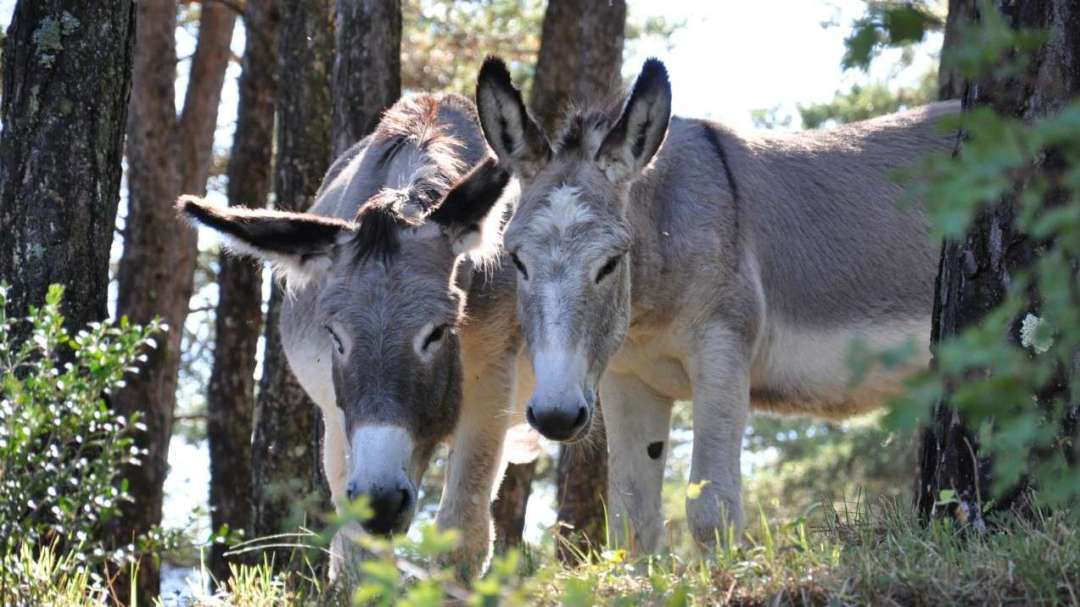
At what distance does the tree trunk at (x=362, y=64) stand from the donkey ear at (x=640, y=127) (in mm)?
3956

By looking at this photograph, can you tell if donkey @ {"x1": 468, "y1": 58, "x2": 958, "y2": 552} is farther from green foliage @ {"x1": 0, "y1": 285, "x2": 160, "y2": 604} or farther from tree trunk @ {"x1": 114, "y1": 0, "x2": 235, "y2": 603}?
tree trunk @ {"x1": 114, "y1": 0, "x2": 235, "y2": 603}

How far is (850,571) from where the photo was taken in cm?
462

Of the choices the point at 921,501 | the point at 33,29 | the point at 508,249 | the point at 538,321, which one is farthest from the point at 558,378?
the point at 33,29

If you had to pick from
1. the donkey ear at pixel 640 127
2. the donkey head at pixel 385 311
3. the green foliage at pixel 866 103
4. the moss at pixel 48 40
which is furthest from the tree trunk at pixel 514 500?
the green foliage at pixel 866 103

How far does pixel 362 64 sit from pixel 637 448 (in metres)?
4.10

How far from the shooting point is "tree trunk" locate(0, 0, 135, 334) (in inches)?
273

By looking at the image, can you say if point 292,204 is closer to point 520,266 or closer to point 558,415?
point 520,266

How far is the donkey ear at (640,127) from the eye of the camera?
6762mm

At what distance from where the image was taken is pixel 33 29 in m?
7.05

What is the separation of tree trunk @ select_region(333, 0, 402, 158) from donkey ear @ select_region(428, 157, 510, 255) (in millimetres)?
3749

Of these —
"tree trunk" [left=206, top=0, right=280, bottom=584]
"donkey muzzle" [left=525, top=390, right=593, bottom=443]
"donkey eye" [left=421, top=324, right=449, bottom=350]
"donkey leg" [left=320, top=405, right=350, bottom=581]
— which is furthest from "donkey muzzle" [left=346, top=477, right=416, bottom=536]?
"tree trunk" [left=206, top=0, right=280, bottom=584]

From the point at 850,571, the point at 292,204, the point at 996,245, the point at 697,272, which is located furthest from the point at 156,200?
the point at 850,571

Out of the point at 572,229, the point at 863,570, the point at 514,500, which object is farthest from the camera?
the point at 514,500

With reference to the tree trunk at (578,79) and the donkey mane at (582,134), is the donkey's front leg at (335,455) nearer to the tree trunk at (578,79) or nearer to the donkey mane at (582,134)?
the donkey mane at (582,134)
